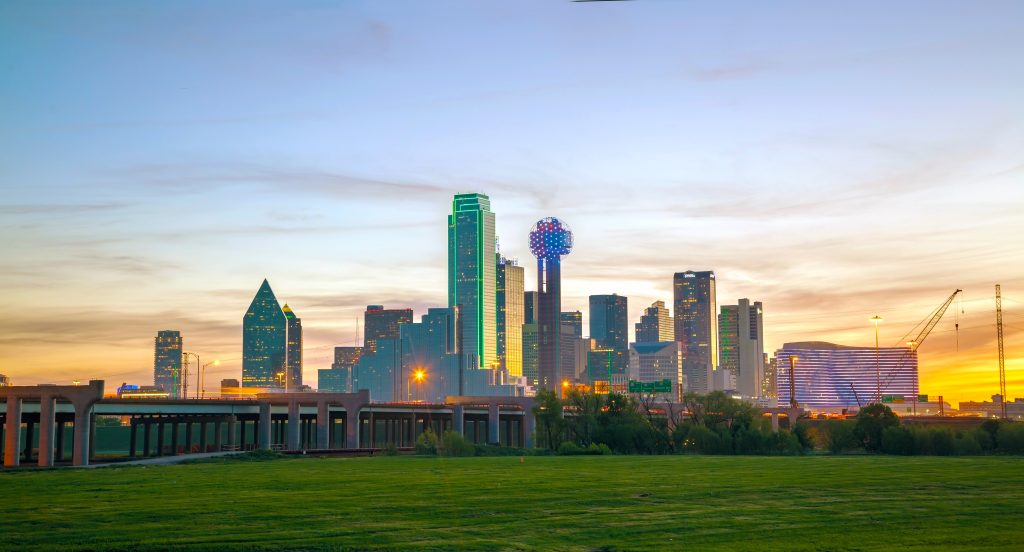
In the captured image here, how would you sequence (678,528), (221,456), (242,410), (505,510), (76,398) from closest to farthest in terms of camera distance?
(678,528)
(505,510)
(221,456)
(76,398)
(242,410)

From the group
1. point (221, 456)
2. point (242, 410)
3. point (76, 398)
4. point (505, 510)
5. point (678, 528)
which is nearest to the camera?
point (678, 528)

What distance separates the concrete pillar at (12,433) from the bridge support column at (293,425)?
42.0 meters

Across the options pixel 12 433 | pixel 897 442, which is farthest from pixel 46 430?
pixel 897 442

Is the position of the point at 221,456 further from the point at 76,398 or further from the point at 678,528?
the point at 678,528

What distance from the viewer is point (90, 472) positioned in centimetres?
7694

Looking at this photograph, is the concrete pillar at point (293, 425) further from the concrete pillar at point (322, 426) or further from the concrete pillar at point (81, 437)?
the concrete pillar at point (81, 437)

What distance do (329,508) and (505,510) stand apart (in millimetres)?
8254

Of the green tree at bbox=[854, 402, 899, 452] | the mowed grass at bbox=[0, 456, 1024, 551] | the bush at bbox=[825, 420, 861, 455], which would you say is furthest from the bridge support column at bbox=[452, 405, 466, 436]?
the mowed grass at bbox=[0, 456, 1024, 551]

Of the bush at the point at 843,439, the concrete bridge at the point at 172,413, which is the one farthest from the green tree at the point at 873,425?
the concrete bridge at the point at 172,413

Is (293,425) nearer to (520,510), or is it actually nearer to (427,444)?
(427,444)

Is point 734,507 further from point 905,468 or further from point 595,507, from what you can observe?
point 905,468

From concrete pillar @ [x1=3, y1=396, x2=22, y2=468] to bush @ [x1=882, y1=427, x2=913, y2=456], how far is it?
3761 inches

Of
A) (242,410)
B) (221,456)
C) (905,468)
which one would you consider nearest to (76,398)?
(221,456)

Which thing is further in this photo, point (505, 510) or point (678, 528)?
point (505, 510)
